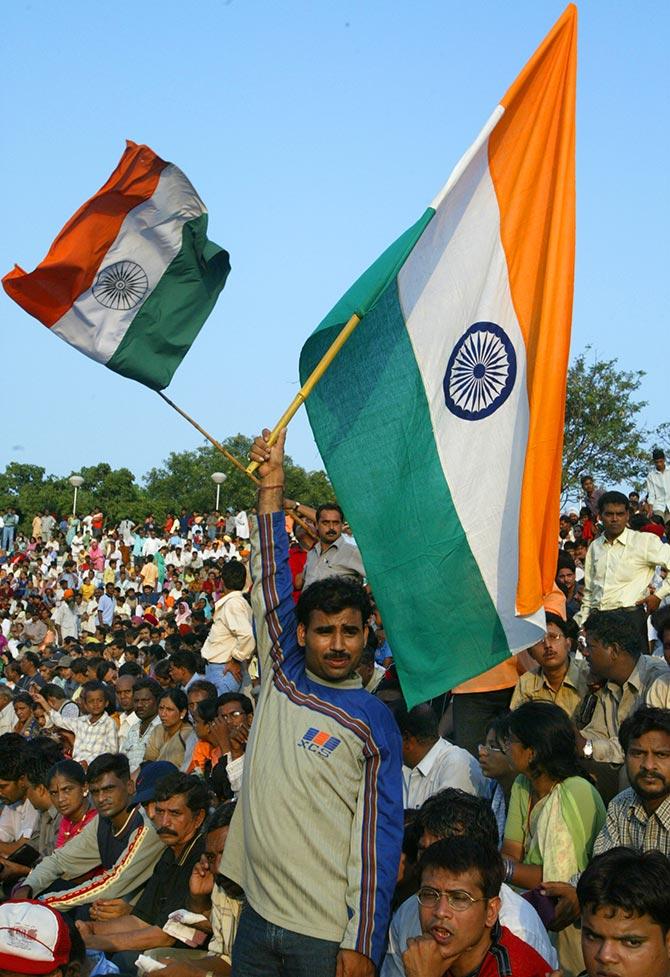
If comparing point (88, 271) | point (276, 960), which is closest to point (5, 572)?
point (88, 271)

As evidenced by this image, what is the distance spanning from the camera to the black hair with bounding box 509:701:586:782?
5355 millimetres

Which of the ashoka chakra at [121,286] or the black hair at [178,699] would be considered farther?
the black hair at [178,699]

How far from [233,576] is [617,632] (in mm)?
5412

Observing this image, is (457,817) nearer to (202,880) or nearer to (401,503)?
(401,503)

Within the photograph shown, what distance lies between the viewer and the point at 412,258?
5508mm

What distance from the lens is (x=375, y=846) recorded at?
3941mm

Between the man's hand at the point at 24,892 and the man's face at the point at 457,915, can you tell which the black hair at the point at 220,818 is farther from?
the man's hand at the point at 24,892

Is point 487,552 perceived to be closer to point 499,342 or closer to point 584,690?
point 499,342

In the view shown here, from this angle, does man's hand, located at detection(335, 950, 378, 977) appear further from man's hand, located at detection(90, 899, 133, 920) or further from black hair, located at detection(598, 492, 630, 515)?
black hair, located at detection(598, 492, 630, 515)

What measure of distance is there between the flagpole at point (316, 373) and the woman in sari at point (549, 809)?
1779 millimetres

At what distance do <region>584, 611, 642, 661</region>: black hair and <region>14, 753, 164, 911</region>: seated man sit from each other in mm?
2622

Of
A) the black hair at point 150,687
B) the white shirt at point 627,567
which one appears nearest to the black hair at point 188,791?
the white shirt at point 627,567

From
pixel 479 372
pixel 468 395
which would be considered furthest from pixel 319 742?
pixel 479 372

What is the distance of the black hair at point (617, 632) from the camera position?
661cm
